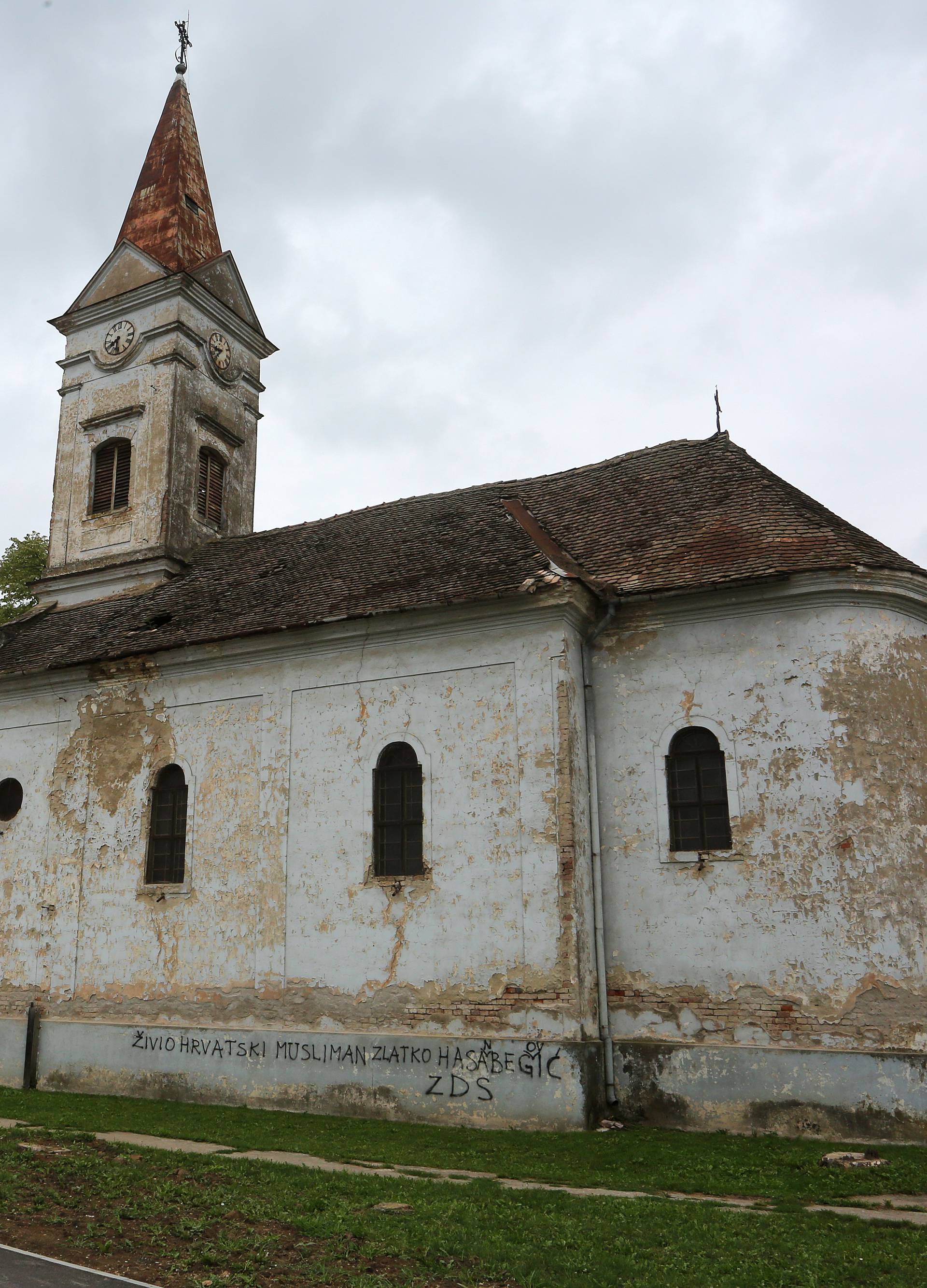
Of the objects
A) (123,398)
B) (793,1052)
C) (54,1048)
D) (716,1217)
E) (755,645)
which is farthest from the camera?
(123,398)

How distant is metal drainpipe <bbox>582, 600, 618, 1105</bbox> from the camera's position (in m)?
12.6

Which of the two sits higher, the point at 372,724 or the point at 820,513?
the point at 820,513

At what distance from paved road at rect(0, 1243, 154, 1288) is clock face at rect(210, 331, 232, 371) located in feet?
63.0

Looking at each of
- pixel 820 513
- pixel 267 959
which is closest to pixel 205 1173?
pixel 267 959

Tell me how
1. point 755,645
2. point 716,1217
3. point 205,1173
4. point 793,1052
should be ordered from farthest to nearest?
1. point 755,645
2. point 793,1052
3. point 205,1173
4. point 716,1217

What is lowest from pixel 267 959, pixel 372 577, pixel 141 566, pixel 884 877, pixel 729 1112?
pixel 729 1112

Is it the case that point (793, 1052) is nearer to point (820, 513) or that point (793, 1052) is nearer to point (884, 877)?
point (884, 877)

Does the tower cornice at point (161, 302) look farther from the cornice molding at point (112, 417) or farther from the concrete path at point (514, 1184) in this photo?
the concrete path at point (514, 1184)

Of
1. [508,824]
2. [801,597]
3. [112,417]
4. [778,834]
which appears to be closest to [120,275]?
[112,417]

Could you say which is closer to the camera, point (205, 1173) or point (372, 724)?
point (205, 1173)

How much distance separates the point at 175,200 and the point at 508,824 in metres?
17.7

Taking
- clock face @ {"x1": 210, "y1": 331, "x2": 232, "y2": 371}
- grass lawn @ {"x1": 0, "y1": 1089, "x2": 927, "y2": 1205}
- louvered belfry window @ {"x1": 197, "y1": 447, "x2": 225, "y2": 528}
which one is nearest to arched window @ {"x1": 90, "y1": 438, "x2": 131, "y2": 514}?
louvered belfry window @ {"x1": 197, "y1": 447, "x2": 225, "y2": 528}

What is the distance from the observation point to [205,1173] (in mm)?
8555

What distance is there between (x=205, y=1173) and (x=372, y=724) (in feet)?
23.0
